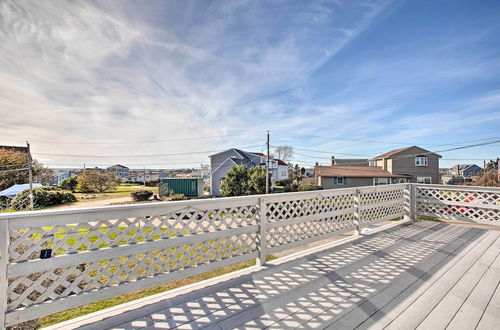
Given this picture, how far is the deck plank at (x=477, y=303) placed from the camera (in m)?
1.75

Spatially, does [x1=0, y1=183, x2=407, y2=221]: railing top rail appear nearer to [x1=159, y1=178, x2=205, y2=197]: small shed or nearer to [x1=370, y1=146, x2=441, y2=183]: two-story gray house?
[x1=159, y1=178, x2=205, y2=197]: small shed

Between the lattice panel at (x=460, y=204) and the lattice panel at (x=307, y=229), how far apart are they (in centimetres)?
284

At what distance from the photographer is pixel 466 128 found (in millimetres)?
15805

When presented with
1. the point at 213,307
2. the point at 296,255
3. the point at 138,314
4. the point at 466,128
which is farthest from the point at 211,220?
the point at 466,128

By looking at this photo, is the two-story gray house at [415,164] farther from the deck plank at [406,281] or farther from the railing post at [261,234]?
the railing post at [261,234]

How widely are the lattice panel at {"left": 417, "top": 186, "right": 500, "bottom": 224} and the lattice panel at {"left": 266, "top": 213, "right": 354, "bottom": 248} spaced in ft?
9.33

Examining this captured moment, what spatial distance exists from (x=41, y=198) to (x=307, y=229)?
1794cm

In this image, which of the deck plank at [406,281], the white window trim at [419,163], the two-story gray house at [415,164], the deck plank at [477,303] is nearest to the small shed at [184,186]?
the deck plank at [406,281]

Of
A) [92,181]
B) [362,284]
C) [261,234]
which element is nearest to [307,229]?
[261,234]

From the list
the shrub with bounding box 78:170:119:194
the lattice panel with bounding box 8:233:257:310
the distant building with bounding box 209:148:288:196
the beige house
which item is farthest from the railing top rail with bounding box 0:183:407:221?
the shrub with bounding box 78:170:119:194

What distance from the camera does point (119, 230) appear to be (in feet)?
6.43

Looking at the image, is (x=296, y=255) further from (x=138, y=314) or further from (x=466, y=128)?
(x=466, y=128)

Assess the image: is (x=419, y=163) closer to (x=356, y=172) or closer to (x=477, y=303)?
(x=356, y=172)

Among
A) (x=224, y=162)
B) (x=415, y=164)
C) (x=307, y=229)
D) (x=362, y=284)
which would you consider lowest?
(x=362, y=284)
